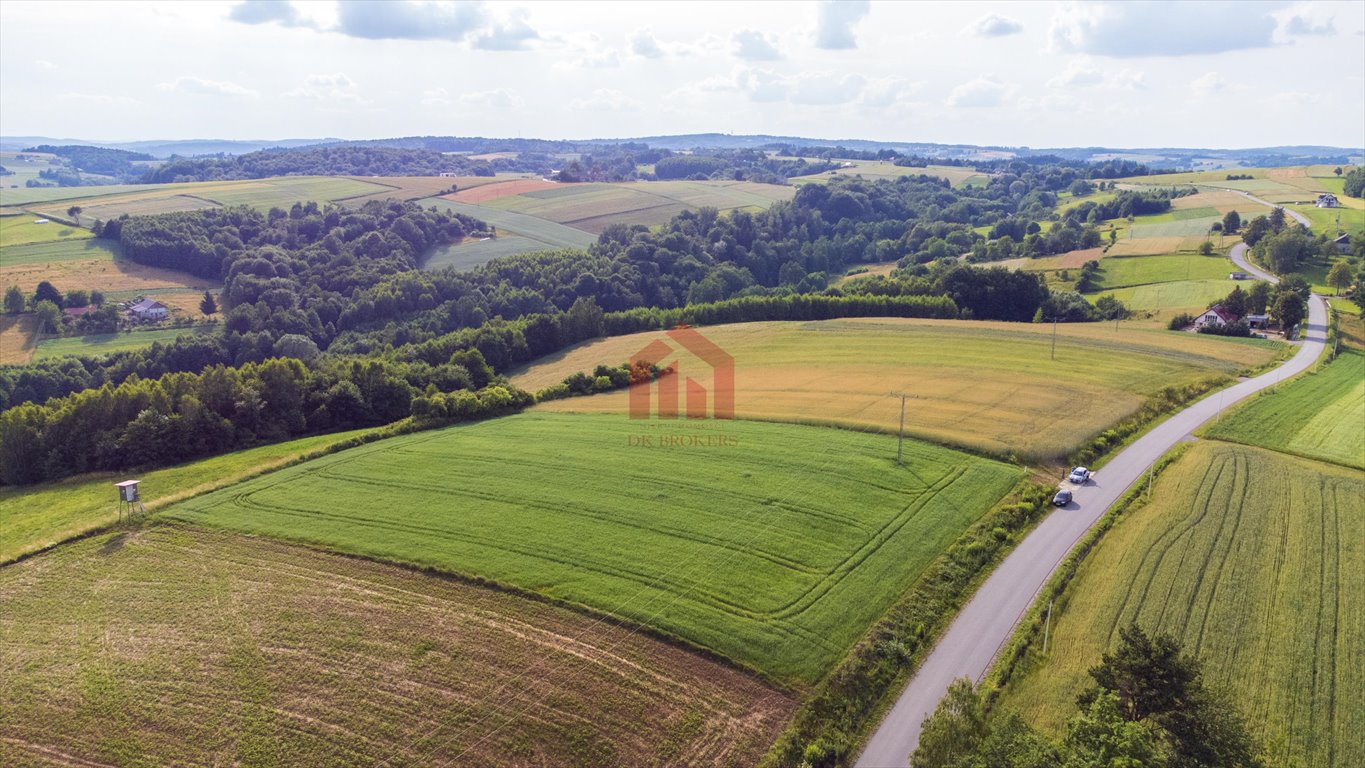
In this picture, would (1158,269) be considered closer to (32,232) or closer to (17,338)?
(17,338)

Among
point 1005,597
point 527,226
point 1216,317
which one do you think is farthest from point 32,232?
point 1216,317

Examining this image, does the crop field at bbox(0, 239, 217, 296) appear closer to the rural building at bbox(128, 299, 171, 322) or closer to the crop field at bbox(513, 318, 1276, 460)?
the rural building at bbox(128, 299, 171, 322)

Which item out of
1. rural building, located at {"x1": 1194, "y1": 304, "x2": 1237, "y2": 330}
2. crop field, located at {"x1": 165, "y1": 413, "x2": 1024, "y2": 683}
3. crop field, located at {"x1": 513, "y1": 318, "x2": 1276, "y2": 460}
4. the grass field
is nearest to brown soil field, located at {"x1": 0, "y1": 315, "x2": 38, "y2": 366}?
the grass field

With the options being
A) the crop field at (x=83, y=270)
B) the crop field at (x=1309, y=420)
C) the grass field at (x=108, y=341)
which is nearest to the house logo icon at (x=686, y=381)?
the crop field at (x=1309, y=420)

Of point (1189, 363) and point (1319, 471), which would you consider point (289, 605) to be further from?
point (1189, 363)

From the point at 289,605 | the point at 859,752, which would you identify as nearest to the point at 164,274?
the point at 289,605
